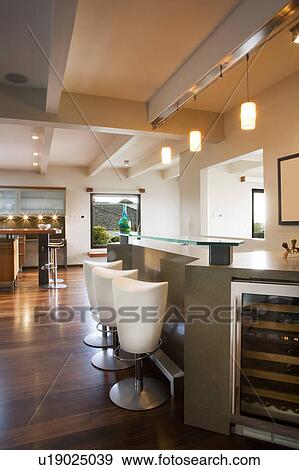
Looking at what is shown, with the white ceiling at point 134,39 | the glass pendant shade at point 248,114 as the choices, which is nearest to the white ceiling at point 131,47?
the white ceiling at point 134,39

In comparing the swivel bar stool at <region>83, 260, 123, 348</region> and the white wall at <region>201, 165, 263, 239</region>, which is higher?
the white wall at <region>201, 165, 263, 239</region>

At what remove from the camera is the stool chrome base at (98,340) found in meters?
3.07

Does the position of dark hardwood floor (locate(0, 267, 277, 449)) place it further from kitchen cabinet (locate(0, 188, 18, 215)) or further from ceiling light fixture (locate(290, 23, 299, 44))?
kitchen cabinet (locate(0, 188, 18, 215))

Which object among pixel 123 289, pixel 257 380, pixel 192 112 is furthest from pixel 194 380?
pixel 192 112

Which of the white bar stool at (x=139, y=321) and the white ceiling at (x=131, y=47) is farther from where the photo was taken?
the white ceiling at (x=131, y=47)

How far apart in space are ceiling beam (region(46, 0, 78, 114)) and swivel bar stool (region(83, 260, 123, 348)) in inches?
69.4

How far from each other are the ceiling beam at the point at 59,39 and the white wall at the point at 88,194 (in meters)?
5.59

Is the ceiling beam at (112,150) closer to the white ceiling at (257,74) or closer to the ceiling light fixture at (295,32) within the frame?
the white ceiling at (257,74)

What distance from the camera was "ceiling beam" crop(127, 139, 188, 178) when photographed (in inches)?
217

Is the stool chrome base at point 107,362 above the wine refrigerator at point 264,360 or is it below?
below

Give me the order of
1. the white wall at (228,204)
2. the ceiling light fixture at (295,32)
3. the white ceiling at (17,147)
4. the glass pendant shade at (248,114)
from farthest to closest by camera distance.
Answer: the white wall at (228,204)
the white ceiling at (17,147)
the glass pendant shade at (248,114)
the ceiling light fixture at (295,32)

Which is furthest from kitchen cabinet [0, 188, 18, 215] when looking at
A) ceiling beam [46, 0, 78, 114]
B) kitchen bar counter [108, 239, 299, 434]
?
kitchen bar counter [108, 239, 299, 434]

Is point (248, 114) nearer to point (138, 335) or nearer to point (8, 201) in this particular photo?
point (138, 335)

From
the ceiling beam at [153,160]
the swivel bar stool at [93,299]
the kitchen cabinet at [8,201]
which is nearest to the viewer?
the swivel bar stool at [93,299]
